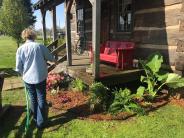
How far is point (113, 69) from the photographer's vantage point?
8.34 metres

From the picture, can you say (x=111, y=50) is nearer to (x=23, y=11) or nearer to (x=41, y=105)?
(x=41, y=105)

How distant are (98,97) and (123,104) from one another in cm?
67

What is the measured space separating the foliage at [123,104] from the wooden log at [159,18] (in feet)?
8.65

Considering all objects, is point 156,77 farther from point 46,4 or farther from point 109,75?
point 46,4

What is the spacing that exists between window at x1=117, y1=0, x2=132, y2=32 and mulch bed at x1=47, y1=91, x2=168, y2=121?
3227mm

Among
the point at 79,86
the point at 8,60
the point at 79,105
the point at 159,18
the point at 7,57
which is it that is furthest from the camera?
the point at 7,57

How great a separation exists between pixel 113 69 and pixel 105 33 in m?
3.30

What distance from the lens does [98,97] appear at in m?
6.79

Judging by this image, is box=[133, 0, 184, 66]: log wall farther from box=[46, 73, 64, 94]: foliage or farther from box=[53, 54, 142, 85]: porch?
box=[46, 73, 64, 94]: foliage

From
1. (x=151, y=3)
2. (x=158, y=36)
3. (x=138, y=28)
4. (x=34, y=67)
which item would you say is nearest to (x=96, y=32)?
(x=34, y=67)

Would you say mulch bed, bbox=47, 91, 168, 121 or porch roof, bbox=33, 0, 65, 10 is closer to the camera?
mulch bed, bbox=47, 91, 168, 121

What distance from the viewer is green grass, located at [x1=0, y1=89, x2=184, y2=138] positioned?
555 centimetres

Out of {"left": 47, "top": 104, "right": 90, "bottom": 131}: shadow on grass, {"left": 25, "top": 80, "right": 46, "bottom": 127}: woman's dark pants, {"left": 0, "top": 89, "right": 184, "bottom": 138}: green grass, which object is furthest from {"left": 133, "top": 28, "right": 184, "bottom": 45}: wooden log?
{"left": 25, "top": 80, "right": 46, "bottom": 127}: woman's dark pants

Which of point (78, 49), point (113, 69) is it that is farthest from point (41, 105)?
point (78, 49)
